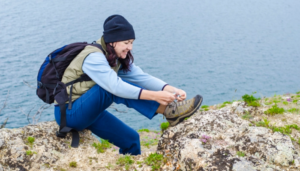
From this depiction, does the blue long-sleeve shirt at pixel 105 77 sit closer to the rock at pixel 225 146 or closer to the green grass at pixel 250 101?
the rock at pixel 225 146

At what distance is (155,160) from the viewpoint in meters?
4.20

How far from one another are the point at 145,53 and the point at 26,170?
28974 mm

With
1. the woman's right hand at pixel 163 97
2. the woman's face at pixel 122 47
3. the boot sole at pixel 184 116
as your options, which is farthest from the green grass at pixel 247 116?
the woman's face at pixel 122 47

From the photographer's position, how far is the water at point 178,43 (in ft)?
91.0

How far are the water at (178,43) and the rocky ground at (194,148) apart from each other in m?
17.4

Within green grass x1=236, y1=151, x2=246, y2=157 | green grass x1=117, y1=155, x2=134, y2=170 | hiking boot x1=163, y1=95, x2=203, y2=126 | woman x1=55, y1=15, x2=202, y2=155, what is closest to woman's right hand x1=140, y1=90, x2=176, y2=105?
woman x1=55, y1=15, x2=202, y2=155

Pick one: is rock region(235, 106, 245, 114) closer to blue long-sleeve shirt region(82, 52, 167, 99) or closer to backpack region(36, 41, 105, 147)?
blue long-sleeve shirt region(82, 52, 167, 99)

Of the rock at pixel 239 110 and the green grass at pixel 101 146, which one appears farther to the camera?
the rock at pixel 239 110

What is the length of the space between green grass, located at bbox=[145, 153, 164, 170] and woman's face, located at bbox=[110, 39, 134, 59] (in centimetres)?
164

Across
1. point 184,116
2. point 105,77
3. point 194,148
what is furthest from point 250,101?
point 105,77

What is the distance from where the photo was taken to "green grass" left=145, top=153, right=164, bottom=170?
4.11 meters

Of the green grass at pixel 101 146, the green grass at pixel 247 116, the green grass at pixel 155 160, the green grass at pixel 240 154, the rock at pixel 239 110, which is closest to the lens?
the green grass at pixel 240 154

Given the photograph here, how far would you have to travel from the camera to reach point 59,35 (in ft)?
110

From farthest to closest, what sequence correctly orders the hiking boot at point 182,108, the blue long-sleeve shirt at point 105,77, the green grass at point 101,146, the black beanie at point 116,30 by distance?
the green grass at point 101,146 < the hiking boot at point 182,108 < the black beanie at point 116,30 < the blue long-sleeve shirt at point 105,77
